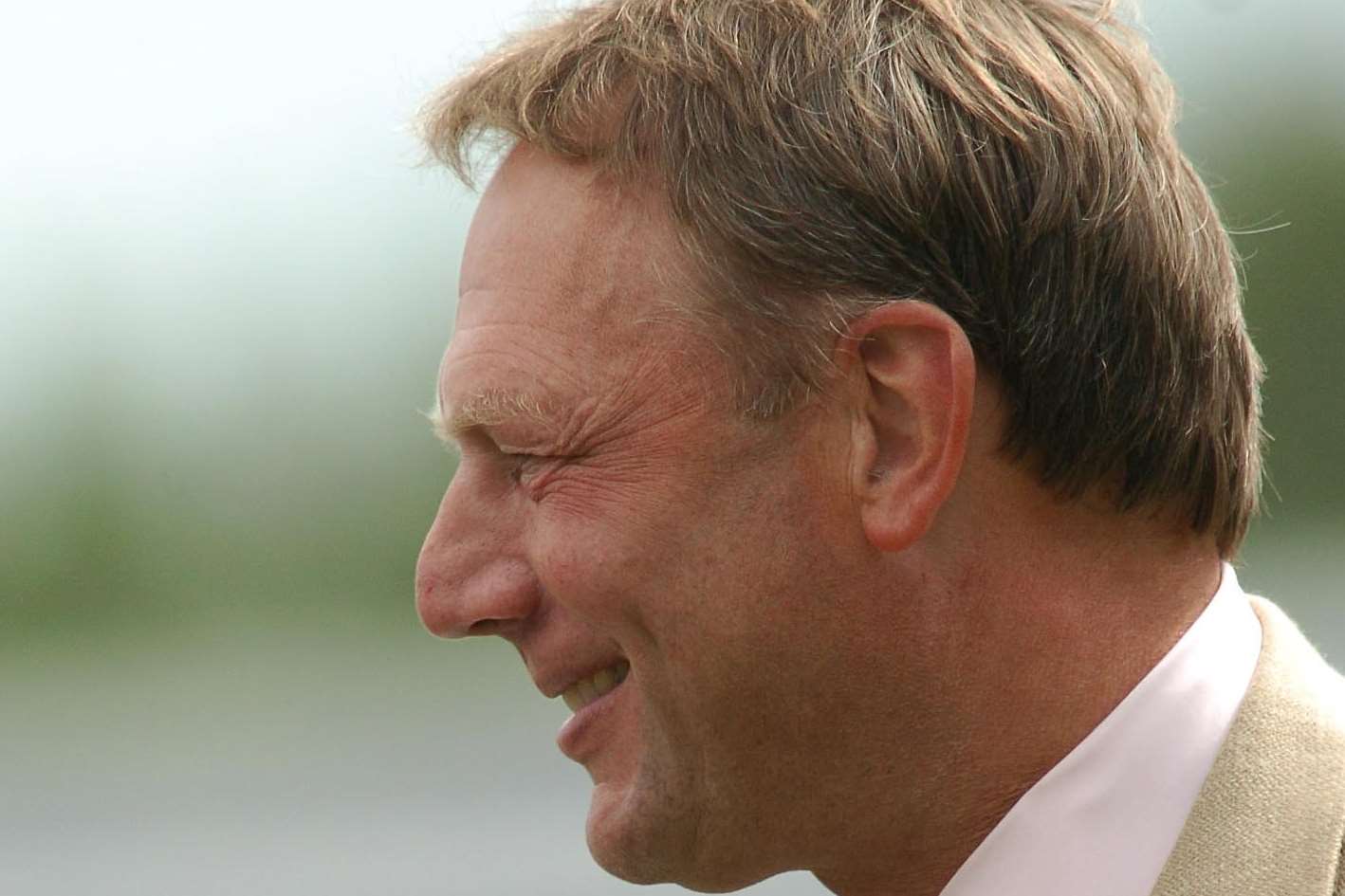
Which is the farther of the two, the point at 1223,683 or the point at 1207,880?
the point at 1223,683

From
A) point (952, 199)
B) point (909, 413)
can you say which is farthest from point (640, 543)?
point (952, 199)

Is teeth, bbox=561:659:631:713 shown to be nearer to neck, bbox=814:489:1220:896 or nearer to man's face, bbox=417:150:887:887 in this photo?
man's face, bbox=417:150:887:887

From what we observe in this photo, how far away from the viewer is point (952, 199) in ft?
5.38

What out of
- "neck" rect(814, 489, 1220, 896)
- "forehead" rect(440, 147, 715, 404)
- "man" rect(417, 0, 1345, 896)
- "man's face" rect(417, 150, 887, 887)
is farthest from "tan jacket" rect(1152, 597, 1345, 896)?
"forehead" rect(440, 147, 715, 404)

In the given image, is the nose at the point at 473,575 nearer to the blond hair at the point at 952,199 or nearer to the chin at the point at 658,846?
the chin at the point at 658,846

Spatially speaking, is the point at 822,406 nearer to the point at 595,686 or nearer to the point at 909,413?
the point at 909,413

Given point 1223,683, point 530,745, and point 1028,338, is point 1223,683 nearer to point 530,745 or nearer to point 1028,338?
point 1028,338

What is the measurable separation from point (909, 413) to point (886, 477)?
68 mm

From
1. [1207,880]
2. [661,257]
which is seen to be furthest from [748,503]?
[1207,880]

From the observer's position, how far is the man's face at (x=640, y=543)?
166 cm

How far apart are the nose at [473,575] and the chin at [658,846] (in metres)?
0.23

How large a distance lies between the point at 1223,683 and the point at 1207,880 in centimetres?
22

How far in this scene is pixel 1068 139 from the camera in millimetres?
1698

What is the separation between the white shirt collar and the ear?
30 cm
